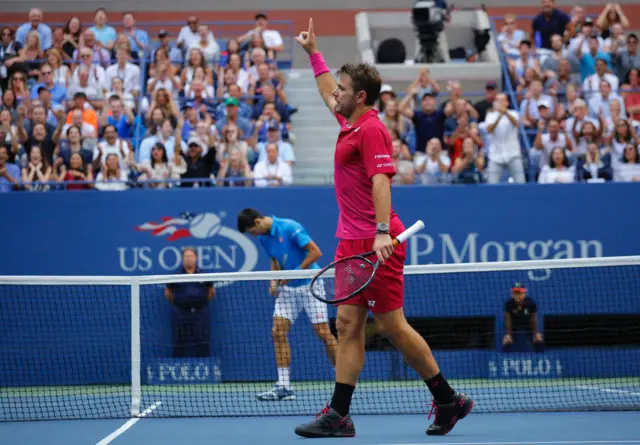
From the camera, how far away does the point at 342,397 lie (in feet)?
20.1

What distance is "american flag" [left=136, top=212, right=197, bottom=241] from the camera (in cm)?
1153

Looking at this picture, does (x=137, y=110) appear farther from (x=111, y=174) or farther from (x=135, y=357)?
(x=135, y=357)

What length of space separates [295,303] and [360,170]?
3.44m

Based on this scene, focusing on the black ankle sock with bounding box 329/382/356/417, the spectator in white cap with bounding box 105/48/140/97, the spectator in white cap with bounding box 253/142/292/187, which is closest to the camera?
the black ankle sock with bounding box 329/382/356/417

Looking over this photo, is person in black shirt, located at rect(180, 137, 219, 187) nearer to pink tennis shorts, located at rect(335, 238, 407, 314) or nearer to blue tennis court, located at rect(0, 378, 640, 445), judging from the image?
blue tennis court, located at rect(0, 378, 640, 445)

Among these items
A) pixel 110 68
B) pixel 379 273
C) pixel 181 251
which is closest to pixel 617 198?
pixel 181 251

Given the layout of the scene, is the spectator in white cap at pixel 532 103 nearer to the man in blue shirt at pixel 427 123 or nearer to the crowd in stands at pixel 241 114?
the crowd in stands at pixel 241 114

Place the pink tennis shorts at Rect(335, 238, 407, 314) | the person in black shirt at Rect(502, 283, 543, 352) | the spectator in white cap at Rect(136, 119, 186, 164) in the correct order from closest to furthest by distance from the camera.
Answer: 1. the pink tennis shorts at Rect(335, 238, 407, 314)
2. the person in black shirt at Rect(502, 283, 543, 352)
3. the spectator in white cap at Rect(136, 119, 186, 164)

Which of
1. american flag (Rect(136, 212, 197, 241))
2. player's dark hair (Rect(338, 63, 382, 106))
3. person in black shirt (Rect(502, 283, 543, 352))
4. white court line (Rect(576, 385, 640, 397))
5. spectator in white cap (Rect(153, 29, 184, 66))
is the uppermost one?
spectator in white cap (Rect(153, 29, 184, 66))

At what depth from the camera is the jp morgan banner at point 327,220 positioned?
11.5 m

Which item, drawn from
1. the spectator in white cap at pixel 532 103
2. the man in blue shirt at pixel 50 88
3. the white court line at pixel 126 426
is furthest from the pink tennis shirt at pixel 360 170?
the man in blue shirt at pixel 50 88

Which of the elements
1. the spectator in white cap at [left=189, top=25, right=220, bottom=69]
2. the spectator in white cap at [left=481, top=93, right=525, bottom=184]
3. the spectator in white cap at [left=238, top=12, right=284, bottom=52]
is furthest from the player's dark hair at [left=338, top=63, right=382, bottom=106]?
the spectator in white cap at [left=238, top=12, right=284, bottom=52]

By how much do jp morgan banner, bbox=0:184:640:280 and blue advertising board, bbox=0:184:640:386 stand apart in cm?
1

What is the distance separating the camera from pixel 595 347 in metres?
11.2
